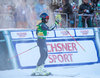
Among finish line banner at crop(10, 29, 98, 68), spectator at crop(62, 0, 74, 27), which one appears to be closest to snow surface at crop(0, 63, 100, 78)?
finish line banner at crop(10, 29, 98, 68)

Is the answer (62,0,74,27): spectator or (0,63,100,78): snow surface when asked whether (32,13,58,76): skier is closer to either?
(0,63,100,78): snow surface

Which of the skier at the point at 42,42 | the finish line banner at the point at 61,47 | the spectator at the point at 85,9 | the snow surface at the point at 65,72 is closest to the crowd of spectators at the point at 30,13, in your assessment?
the spectator at the point at 85,9

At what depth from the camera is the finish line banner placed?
17.8 ft

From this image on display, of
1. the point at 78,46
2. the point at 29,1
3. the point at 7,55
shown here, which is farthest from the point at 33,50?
the point at 29,1

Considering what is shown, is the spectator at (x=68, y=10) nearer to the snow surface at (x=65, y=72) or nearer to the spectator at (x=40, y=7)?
the spectator at (x=40, y=7)

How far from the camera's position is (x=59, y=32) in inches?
226

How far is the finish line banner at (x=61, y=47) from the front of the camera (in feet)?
17.8

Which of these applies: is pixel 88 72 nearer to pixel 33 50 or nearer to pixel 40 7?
pixel 33 50

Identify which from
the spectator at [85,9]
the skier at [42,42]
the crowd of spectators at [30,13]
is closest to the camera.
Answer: the skier at [42,42]

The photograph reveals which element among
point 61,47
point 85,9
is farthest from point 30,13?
point 61,47

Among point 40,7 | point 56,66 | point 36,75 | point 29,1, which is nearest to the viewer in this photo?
point 36,75

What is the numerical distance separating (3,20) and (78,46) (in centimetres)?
278

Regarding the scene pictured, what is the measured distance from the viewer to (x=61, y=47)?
5742mm

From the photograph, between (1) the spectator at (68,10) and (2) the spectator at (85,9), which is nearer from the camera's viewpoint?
(2) the spectator at (85,9)
